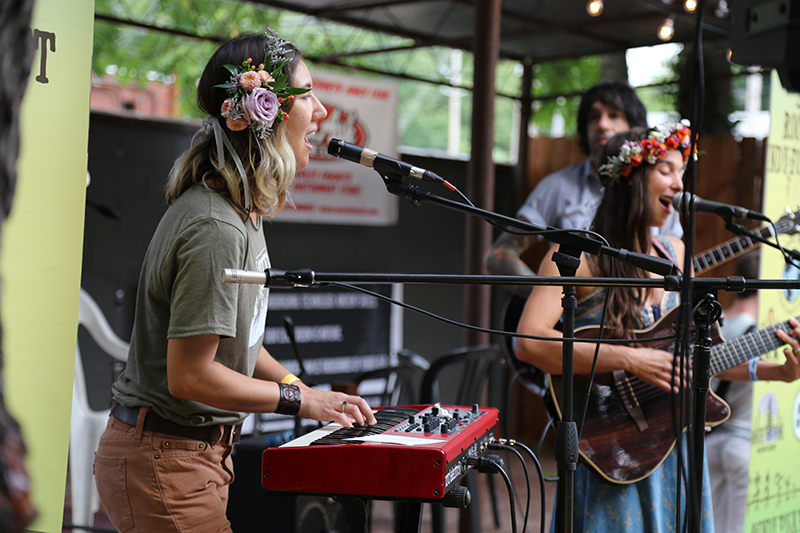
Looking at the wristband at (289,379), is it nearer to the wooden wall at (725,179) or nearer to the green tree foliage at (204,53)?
the wooden wall at (725,179)

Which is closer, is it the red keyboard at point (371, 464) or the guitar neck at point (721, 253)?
the red keyboard at point (371, 464)

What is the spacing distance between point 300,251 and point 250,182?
168 inches

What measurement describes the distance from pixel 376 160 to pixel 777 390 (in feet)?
7.51

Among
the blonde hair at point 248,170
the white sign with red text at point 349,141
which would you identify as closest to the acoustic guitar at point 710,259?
the blonde hair at point 248,170

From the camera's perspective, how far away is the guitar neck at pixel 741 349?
7.48 ft

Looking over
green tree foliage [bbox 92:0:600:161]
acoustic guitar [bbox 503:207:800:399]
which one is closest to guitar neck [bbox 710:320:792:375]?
acoustic guitar [bbox 503:207:800:399]

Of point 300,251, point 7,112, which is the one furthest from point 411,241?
point 7,112

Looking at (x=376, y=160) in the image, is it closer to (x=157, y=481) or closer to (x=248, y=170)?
(x=248, y=170)

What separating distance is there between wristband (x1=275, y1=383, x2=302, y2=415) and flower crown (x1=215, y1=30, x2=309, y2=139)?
20.2 inches

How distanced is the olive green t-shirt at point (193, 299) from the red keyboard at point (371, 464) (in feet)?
0.73

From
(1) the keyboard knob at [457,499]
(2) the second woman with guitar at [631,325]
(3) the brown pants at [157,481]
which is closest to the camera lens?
(1) the keyboard knob at [457,499]

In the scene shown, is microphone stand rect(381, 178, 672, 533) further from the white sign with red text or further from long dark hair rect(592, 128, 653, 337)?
the white sign with red text

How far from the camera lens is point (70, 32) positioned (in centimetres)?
157

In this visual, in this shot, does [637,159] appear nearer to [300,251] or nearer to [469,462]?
[469,462]
